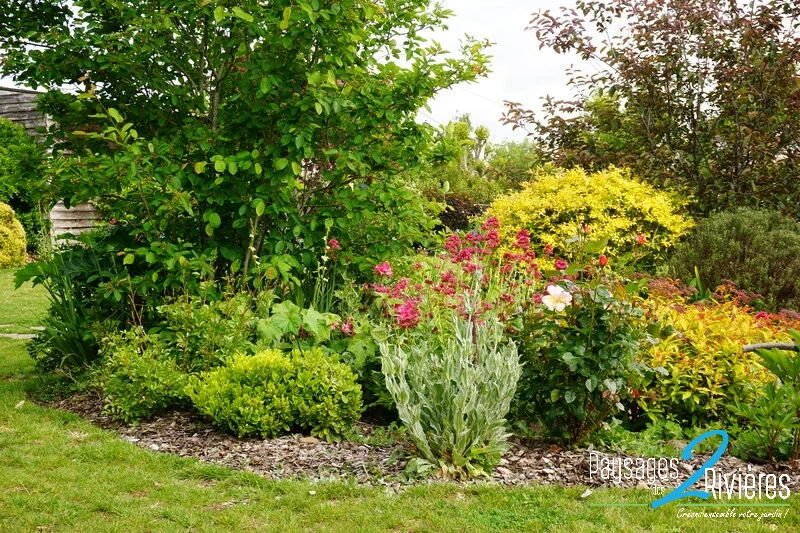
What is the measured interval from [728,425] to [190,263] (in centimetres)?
342

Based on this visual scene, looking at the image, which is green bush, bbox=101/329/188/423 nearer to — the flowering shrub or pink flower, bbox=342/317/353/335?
pink flower, bbox=342/317/353/335

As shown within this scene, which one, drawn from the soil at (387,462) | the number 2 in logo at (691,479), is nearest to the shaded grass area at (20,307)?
the soil at (387,462)

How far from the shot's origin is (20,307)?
8891 millimetres

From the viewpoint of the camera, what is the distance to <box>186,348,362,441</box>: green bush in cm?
397

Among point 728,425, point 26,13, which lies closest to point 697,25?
point 728,425

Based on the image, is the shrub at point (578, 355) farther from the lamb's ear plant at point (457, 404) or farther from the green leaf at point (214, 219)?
the green leaf at point (214, 219)

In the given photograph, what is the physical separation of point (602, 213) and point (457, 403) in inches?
187

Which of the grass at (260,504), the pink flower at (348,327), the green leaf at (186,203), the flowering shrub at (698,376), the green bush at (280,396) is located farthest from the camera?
the pink flower at (348,327)

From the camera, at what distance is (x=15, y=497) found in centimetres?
333

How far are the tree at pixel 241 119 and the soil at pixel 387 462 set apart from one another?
122 centimetres

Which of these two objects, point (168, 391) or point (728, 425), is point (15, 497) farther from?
point (728, 425)

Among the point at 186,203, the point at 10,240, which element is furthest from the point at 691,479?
the point at 10,240

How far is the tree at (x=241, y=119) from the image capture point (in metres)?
4.71

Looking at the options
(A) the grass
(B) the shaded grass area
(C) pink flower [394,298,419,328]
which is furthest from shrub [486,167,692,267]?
(B) the shaded grass area
